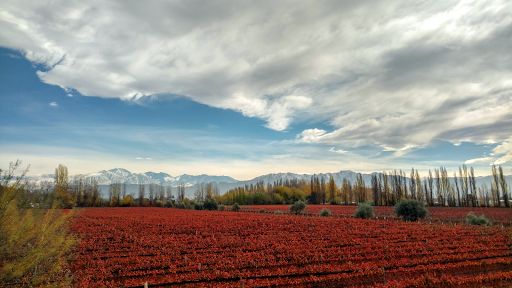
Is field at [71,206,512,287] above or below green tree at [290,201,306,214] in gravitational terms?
above

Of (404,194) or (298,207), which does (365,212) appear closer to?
(298,207)

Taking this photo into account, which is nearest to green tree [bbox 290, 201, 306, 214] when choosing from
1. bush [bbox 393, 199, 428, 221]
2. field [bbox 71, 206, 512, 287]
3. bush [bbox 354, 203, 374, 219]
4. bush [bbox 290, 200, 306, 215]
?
bush [bbox 290, 200, 306, 215]

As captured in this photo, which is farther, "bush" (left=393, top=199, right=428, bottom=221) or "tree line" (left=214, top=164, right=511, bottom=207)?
"tree line" (left=214, top=164, right=511, bottom=207)

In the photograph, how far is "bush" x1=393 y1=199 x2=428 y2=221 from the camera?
116ft

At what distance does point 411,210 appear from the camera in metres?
35.4

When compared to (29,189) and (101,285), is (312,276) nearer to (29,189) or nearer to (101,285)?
(101,285)

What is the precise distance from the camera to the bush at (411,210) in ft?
116

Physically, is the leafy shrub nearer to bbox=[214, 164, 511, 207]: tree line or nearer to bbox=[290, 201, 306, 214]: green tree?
bbox=[214, 164, 511, 207]: tree line

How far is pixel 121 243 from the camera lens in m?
19.0

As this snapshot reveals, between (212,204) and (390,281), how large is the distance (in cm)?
5864

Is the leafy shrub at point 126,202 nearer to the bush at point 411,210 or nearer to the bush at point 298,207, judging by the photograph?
the bush at point 298,207

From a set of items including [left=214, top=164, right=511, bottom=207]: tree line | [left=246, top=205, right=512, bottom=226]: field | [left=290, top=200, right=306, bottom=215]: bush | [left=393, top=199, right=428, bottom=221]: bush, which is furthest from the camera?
[left=214, top=164, right=511, bottom=207]: tree line

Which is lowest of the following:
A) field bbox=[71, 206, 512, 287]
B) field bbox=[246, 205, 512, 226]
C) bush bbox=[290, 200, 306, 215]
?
field bbox=[246, 205, 512, 226]

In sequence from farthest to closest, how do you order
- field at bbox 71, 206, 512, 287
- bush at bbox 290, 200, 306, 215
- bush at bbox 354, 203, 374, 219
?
1. bush at bbox 290, 200, 306, 215
2. bush at bbox 354, 203, 374, 219
3. field at bbox 71, 206, 512, 287
